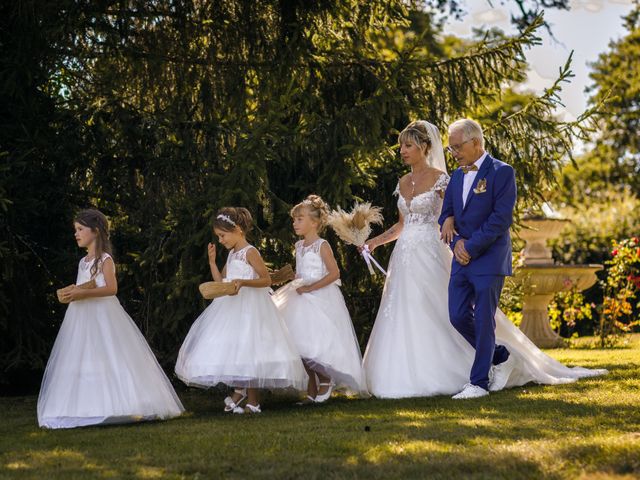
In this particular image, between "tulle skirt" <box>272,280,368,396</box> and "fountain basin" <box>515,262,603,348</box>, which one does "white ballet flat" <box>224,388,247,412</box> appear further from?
"fountain basin" <box>515,262,603,348</box>

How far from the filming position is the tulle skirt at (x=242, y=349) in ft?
21.1

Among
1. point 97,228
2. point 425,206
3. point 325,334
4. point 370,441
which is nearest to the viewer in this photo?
point 370,441

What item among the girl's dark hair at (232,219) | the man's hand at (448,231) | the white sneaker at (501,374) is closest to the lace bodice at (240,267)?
the girl's dark hair at (232,219)

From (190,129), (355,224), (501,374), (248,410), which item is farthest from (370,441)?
(190,129)

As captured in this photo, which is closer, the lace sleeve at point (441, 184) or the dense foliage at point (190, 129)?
the lace sleeve at point (441, 184)

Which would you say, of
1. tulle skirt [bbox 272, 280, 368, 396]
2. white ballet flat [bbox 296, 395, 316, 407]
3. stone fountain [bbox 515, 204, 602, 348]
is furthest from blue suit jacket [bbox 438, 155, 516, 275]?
stone fountain [bbox 515, 204, 602, 348]

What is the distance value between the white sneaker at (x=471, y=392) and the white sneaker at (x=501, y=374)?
0.30m

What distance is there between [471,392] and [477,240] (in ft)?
3.53

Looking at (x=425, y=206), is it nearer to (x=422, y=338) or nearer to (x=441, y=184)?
(x=441, y=184)

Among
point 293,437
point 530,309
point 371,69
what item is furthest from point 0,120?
point 530,309

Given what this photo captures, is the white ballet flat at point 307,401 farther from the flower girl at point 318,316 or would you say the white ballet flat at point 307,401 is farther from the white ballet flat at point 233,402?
the white ballet flat at point 233,402

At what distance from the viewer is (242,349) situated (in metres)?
6.49

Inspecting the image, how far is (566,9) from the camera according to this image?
1113 centimetres

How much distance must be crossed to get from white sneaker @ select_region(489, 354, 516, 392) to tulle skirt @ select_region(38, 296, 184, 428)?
2.32 meters
